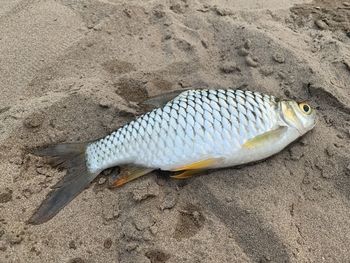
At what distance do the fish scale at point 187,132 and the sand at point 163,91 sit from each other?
0.16 metres

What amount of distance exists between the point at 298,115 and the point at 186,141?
2.62ft

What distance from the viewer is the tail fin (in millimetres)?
2865

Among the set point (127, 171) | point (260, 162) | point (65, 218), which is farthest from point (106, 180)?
point (260, 162)

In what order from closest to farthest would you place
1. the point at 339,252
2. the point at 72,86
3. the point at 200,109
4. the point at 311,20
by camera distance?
the point at 339,252 → the point at 200,109 → the point at 72,86 → the point at 311,20

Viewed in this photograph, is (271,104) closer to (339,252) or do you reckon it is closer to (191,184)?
(191,184)

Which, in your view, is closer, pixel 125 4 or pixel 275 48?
pixel 275 48

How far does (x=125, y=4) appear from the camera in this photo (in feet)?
14.5

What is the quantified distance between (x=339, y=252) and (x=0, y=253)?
1.94 metres

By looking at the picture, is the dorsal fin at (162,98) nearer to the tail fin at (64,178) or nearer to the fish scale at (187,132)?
the fish scale at (187,132)

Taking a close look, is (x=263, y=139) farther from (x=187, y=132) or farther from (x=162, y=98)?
(x=162, y=98)

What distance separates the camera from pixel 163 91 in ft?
11.9

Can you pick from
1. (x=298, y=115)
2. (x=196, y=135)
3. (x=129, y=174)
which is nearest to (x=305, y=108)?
(x=298, y=115)

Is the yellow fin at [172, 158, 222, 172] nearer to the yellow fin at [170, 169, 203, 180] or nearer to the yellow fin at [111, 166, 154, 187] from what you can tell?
the yellow fin at [170, 169, 203, 180]

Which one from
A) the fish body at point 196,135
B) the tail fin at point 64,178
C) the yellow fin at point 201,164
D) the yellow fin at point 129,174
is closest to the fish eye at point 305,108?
the fish body at point 196,135
